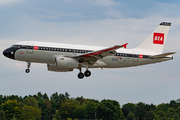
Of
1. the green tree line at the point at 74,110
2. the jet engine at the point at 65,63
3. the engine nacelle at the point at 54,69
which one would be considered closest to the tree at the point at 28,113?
the green tree line at the point at 74,110

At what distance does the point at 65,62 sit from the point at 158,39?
2011 centimetres

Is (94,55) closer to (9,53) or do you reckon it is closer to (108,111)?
(9,53)

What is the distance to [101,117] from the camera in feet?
427

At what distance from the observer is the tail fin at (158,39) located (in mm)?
55362

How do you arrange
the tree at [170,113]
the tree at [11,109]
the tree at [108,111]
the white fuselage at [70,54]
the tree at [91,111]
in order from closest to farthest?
the white fuselage at [70,54] → the tree at [108,111] → the tree at [91,111] → the tree at [11,109] → the tree at [170,113]

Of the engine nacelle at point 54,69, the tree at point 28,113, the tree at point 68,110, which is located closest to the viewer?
the engine nacelle at point 54,69

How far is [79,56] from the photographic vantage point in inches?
1837

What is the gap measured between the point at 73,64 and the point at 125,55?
9395 mm

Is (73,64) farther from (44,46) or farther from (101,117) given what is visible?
(101,117)

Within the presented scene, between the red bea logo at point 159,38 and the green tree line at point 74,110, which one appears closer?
the red bea logo at point 159,38

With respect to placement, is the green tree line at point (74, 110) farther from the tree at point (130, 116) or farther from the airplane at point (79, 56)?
the airplane at point (79, 56)

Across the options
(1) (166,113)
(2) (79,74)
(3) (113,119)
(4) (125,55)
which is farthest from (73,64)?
(1) (166,113)

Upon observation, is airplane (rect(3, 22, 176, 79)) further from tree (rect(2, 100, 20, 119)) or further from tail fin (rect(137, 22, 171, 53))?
tree (rect(2, 100, 20, 119))

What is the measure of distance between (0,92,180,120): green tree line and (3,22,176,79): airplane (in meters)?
80.0
